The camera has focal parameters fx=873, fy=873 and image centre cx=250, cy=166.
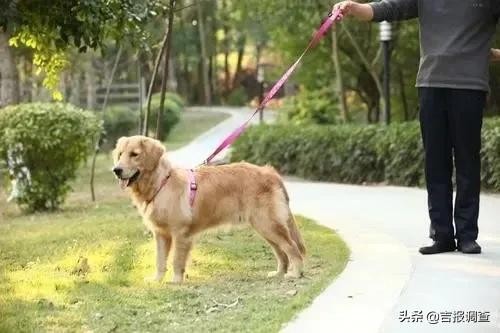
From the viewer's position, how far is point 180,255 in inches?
262

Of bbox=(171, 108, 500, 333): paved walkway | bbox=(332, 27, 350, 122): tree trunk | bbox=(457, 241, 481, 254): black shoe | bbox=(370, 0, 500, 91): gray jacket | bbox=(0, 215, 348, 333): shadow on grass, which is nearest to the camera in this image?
bbox=(171, 108, 500, 333): paved walkway

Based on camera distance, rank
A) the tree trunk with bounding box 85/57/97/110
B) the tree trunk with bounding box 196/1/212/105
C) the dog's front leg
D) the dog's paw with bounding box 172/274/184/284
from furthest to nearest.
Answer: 1. the tree trunk with bounding box 196/1/212/105
2. the tree trunk with bounding box 85/57/97/110
3. the dog's front leg
4. the dog's paw with bounding box 172/274/184/284

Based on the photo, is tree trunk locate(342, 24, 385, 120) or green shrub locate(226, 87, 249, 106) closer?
tree trunk locate(342, 24, 385, 120)

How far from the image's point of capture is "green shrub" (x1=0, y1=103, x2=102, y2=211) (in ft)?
40.7

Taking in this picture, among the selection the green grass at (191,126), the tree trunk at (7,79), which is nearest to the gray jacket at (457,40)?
the tree trunk at (7,79)

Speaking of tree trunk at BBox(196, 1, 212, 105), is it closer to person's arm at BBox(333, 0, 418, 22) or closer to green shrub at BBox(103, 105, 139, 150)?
green shrub at BBox(103, 105, 139, 150)

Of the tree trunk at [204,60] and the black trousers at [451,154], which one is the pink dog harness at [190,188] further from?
the tree trunk at [204,60]

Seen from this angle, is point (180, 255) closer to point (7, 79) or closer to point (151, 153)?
point (151, 153)

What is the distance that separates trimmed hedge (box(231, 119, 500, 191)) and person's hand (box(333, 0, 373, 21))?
19.0 ft

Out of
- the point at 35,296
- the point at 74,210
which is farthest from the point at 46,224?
the point at 35,296

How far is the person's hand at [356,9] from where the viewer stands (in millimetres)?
6348

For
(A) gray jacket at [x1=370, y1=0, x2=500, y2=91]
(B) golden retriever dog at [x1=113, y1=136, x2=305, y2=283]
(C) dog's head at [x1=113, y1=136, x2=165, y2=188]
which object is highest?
(A) gray jacket at [x1=370, y1=0, x2=500, y2=91]

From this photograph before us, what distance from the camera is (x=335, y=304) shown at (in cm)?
529

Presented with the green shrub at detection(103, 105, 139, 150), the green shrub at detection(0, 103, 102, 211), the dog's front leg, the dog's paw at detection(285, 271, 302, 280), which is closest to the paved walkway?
the dog's paw at detection(285, 271, 302, 280)
